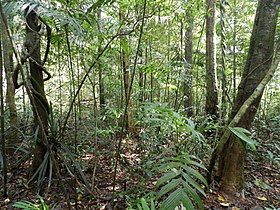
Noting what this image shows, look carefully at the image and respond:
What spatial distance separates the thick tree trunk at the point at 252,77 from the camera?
83.3 inches

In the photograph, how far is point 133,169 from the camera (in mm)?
3043

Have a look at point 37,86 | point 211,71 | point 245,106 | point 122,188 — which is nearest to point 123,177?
point 122,188

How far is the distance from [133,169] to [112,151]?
675 millimetres

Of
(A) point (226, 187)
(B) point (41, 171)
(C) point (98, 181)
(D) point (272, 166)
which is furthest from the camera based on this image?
(D) point (272, 166)

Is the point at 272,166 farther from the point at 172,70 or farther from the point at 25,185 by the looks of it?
the point at 25,185

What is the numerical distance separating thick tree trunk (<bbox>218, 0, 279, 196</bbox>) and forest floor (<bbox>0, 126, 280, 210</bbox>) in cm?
21

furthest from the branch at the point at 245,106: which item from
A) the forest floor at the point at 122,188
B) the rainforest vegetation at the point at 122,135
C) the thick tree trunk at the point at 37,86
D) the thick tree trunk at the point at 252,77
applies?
the thick tree trunk at the point at 37,86

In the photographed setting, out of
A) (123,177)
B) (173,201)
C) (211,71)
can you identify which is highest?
(211,71)

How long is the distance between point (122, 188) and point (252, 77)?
1983 mm

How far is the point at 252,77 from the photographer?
86.8 inches

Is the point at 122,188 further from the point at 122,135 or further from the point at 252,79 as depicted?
the point at 252,79

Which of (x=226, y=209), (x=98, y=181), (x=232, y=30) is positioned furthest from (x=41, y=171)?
(x=232, y=30)

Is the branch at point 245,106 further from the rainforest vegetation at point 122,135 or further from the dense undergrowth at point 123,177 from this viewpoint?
the dense undergrowth at point 123,177

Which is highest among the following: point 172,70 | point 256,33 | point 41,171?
point 256,33
